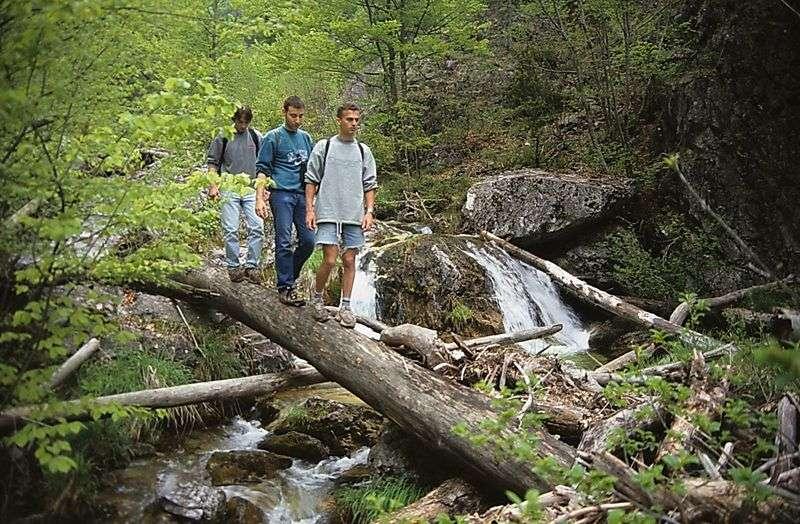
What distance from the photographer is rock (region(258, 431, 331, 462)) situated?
6.59 metres

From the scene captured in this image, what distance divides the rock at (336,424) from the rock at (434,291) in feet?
9.81

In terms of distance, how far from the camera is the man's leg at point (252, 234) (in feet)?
21.1

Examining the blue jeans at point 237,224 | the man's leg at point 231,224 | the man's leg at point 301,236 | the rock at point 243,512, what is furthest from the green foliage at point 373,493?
the man's leg at point 231,224

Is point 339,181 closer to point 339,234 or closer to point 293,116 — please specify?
point 339,234

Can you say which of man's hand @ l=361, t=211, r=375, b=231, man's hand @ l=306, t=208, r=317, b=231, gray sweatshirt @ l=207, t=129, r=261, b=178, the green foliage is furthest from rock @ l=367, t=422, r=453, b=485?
gray sweatshirt @ l=207, t=129, r=261, b=178

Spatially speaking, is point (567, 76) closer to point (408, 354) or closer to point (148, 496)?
point (408, 354)

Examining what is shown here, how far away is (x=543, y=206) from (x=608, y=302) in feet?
10.7

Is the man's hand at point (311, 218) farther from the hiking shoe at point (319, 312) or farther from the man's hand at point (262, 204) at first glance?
the hiking shoe at point (319, 312)

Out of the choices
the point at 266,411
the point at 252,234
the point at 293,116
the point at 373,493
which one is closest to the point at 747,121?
the point at 293,116

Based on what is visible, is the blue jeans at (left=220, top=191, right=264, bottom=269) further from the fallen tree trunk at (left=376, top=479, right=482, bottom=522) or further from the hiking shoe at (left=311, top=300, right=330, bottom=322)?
the fallen tree trunk at (left=376, top=479, right=482, bottom=522)

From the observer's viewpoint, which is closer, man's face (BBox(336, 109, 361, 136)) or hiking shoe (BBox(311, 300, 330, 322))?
man's face (BBox(336, 109, 361, 136))

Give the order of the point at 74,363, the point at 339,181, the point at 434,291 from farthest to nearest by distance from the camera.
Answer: the point at 434,291 → the point at 74,363 → the point at 339,181

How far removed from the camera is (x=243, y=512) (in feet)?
18.1

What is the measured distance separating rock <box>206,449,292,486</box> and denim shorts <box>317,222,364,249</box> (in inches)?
89.8
